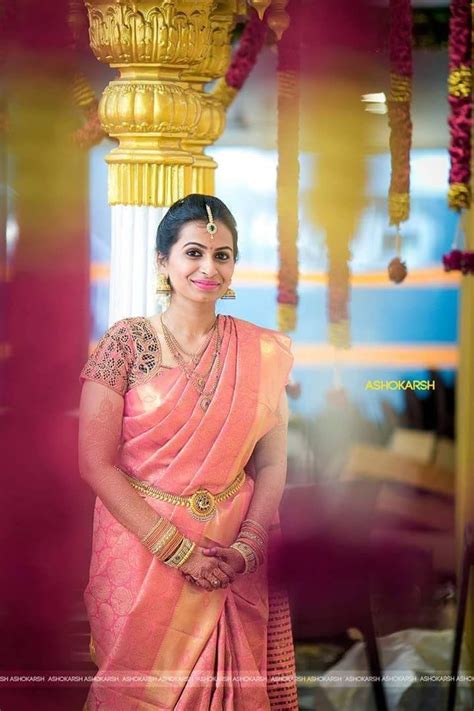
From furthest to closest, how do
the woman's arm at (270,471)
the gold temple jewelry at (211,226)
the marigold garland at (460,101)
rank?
1. the marigold garland at (460,101)
2. the woman's arm at (270,471)
3. the gold temple jewelry at (211,226)

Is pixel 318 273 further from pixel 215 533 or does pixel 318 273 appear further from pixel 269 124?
pixel 215 533

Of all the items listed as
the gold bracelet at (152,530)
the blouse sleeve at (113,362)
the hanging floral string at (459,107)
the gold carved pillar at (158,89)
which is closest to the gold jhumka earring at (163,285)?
the blouse sleeve at (113,362)

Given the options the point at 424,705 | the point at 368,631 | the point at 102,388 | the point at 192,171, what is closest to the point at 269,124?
the point at 192,171

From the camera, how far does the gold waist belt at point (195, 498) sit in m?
2.64

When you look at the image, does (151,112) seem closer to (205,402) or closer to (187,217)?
(187,217)

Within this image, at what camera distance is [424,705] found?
294 centimetres

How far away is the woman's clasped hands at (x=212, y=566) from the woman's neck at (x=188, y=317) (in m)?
0.46

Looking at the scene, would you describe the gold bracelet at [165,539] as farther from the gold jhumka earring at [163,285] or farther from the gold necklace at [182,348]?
the gold jhumka earring at [163,285]

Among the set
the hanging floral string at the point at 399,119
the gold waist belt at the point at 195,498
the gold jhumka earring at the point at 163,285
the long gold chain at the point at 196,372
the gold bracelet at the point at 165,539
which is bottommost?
the gold bracelet at the point at 165,539

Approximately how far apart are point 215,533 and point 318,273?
67 centimetres

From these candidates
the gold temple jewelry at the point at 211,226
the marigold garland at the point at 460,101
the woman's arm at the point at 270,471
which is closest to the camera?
the gold temple jewelry at the point at 211,226

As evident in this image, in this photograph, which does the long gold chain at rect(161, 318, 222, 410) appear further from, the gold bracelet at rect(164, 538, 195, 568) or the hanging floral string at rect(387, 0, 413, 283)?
the hanging floral string at rect(387, 0, 413, 283)

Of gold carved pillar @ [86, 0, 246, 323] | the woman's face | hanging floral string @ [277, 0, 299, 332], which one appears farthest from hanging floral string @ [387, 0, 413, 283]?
the woman's face

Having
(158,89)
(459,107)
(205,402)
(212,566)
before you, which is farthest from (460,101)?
(212,566)
